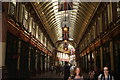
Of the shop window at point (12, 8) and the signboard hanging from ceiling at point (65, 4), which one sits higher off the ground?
the signboard hanging from ceiling at point (65, 4)

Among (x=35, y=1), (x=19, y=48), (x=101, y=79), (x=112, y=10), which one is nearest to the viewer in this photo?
(x=101, y=79)

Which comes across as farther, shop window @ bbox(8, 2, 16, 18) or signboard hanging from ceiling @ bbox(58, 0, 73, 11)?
signboard hanging from ceiling @ bbox(58, 0, 73, 11)

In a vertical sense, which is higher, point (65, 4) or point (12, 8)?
point (65, 4)

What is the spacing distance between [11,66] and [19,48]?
260 centimetres

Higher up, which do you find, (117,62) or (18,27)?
(18,27)

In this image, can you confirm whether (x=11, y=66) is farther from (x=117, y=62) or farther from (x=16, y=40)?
(x=117, y=62)

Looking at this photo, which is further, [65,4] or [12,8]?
[65,4]

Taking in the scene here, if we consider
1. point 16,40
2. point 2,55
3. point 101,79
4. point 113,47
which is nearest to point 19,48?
point 16,40

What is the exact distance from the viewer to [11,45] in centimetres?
1453

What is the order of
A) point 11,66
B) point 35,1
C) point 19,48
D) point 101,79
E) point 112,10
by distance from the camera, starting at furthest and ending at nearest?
point 35,1
point 19,48
point 112,10
point 11,66
point 101,79

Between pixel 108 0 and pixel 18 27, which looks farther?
pixel 108 0

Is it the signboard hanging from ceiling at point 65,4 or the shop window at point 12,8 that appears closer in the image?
the shop window at point 12,8

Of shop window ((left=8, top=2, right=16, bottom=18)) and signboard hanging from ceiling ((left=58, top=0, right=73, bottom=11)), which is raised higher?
signboard hanging from ceiling ((left=58, top=0, right=73, bottom=11))

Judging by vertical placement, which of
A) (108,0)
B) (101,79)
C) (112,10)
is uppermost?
(108,0)
